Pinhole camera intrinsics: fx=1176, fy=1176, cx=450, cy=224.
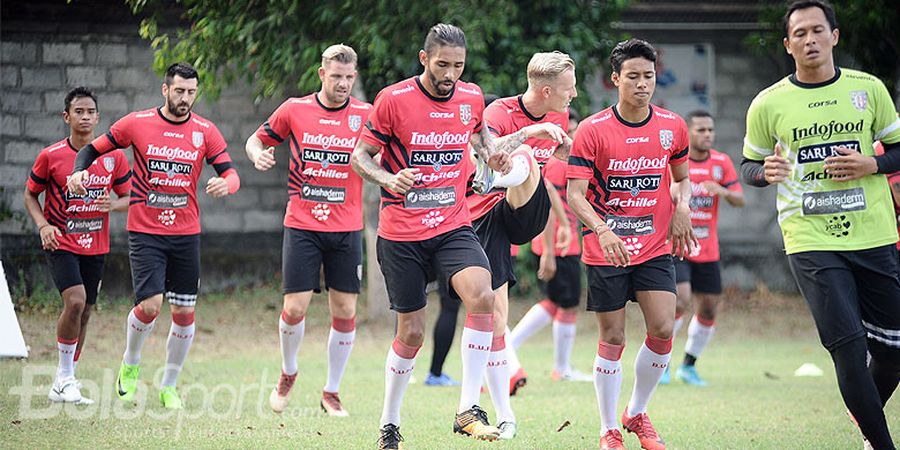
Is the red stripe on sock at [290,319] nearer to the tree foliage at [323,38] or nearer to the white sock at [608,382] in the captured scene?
the white sock at [608,382]

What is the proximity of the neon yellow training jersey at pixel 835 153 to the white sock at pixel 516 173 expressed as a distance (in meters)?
1.44

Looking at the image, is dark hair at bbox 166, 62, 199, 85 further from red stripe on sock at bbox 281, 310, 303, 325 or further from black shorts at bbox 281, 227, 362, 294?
red stripe on sock at bbox 281, 310, 303, 325

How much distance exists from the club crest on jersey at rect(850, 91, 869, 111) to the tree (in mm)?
7867

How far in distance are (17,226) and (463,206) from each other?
975 cm

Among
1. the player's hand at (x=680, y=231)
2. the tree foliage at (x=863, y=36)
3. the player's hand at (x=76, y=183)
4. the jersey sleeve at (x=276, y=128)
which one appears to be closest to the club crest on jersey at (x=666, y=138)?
the player's hand at (x=680, y=231)

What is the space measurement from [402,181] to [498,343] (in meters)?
1.77

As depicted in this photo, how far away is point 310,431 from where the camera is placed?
291 inches

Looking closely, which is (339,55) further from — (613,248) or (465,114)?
(613,248)

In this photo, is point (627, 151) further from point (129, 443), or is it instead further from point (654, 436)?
point (129, 443)

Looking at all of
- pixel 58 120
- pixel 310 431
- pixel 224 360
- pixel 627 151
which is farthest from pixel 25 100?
pixel 627 151

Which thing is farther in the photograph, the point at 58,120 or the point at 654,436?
the point at 58,120

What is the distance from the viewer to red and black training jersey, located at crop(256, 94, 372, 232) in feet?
27.0

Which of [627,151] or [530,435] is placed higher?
[627,151]

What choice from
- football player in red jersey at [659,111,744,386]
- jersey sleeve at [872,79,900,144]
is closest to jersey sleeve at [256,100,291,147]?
jersey sleeve at [872,79,900,144]
